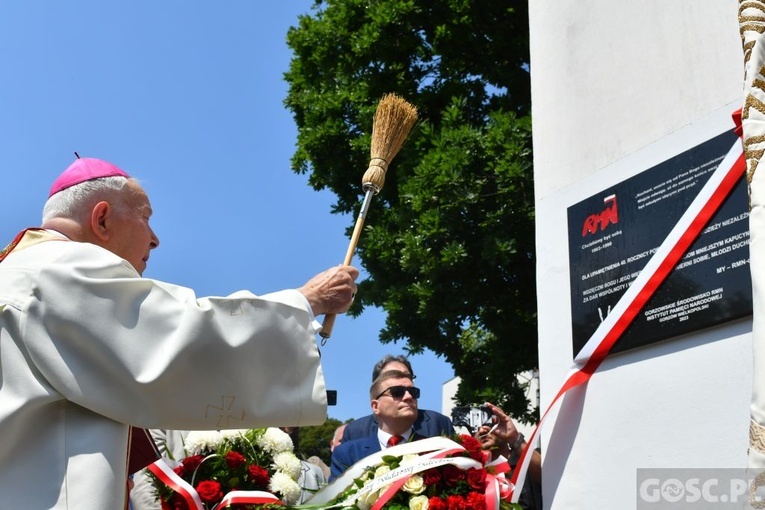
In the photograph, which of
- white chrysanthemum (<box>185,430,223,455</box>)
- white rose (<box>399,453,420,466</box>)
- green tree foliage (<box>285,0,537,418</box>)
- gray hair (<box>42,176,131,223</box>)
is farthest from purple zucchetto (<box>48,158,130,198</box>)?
green tree foliage (<box>285,0,537,418</box>)

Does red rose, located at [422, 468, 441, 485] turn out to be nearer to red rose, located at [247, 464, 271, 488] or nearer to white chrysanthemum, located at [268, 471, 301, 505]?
white chrysanthemum, located at [268, 471, 301, 505]

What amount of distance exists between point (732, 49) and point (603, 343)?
53.3 inches

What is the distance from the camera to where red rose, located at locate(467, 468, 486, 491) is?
416 centimetres

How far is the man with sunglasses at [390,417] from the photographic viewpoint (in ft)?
18.7

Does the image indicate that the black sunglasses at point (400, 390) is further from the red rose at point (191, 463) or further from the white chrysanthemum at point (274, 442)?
the red rose at point (191, 463)

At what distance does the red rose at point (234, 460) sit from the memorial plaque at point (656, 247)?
5.59 feet

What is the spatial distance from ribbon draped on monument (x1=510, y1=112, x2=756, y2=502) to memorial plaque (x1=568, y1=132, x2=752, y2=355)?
31mm

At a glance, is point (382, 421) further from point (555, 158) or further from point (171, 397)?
point (171, 397)

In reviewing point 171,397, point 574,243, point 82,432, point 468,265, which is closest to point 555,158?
point 574,243

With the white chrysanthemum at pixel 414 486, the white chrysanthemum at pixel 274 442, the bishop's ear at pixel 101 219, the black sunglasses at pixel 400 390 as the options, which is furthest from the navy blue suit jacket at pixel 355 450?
the bishop's ear at pixel 101 219

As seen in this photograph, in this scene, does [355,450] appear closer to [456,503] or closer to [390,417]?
[390,417]

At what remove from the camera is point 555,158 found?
15.6ft

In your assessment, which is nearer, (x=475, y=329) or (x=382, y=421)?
(x=382, y=421)

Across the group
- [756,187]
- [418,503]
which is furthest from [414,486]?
[756,187]
